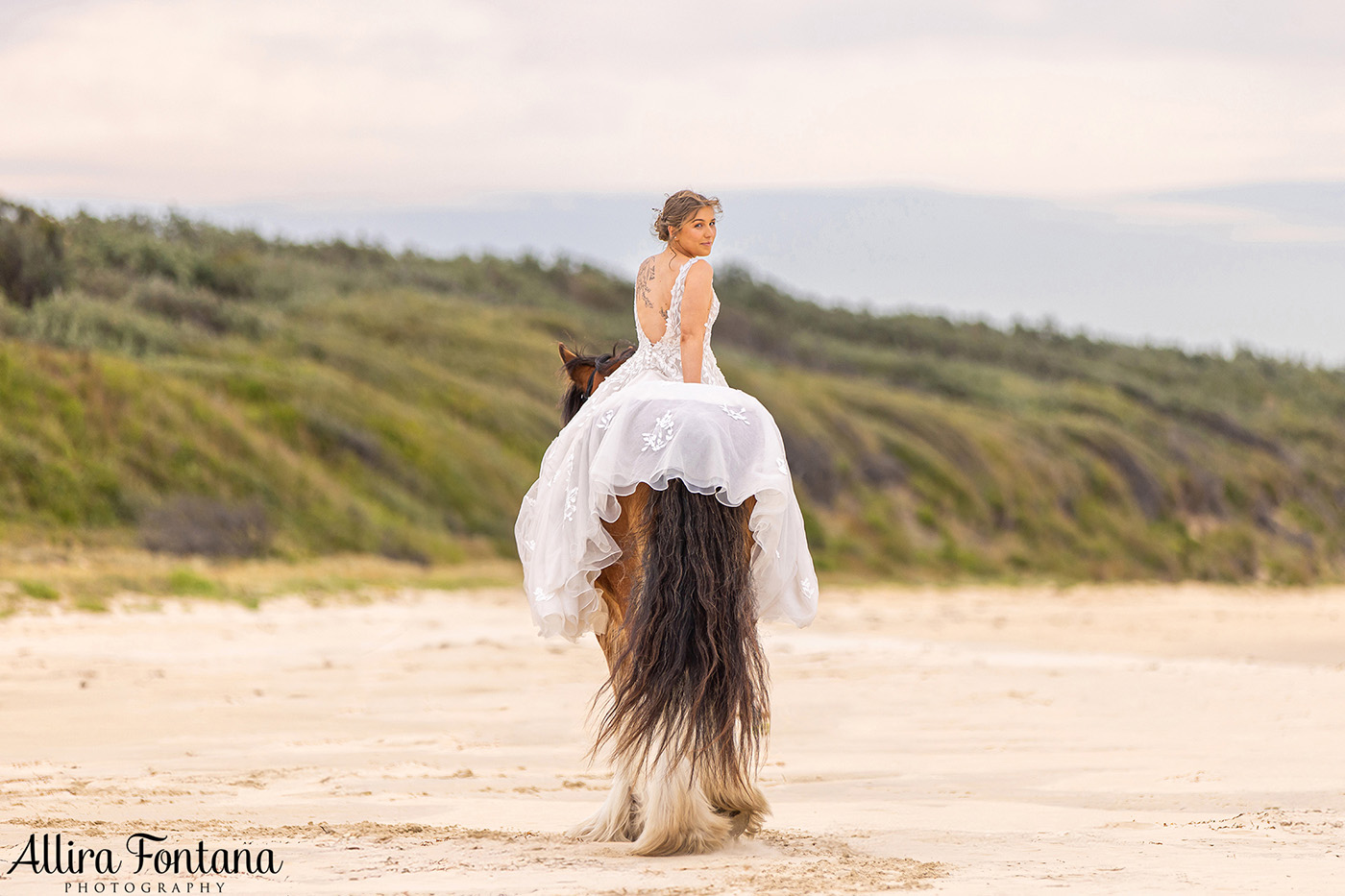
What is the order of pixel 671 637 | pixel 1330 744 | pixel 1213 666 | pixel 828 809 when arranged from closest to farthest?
pixel 671 637, pixel 828 809, pixel 1330 744, pixel 1213 666

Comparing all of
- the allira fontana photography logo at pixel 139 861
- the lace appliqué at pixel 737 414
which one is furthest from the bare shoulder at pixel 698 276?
the allira fontana photography logo at pixel 139 861

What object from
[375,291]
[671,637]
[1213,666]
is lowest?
[1213,666]

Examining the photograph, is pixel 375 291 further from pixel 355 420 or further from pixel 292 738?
pixel 292 738

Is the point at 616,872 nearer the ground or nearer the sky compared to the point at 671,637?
nearer the ground

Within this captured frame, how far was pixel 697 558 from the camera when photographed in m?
4.73

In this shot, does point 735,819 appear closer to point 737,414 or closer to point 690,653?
point 690,653

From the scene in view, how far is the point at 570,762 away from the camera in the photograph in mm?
6859

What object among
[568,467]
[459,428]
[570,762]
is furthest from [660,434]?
[459,428]

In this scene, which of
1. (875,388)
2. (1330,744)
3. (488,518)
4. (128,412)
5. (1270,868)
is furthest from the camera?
(875,388)

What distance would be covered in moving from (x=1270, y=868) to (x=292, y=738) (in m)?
4.70

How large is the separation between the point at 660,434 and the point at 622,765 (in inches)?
45.7

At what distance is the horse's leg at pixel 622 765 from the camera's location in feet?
16.0

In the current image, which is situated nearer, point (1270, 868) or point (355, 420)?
point (1270, 868)

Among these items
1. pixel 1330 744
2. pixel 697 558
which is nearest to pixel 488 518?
pixel 1330 744
